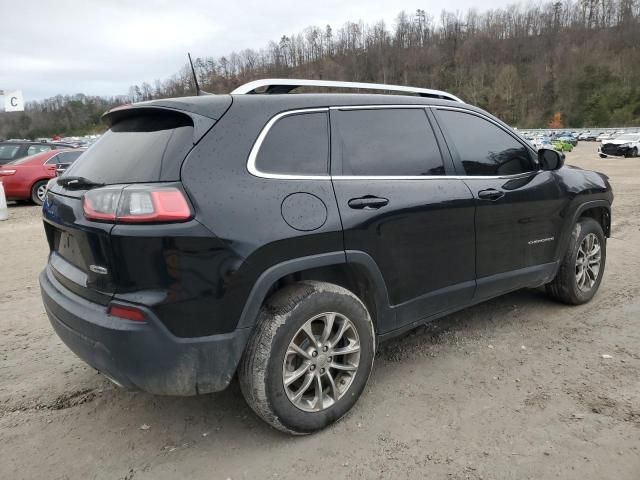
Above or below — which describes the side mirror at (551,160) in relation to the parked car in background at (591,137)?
above

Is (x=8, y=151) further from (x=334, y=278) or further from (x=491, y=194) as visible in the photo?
(x=491, y=194)

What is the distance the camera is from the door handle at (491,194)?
3342mm

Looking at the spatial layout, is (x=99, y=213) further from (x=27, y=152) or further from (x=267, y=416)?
(x=27, y=152)

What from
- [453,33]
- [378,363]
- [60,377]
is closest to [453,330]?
[378,363]

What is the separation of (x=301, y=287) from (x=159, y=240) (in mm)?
765

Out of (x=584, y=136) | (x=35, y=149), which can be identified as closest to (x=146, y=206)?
(x=35, y=149)

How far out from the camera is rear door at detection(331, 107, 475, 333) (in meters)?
2.72

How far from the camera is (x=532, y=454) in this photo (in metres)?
2.40

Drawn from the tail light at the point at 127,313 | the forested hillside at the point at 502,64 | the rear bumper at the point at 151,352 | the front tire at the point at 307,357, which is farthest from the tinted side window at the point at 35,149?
the forested hillside at the point at 502,64

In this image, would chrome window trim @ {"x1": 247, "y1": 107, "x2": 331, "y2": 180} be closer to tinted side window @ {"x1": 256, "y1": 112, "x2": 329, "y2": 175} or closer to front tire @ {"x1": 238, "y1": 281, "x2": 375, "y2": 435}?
tinted side window @ {"x1": 256, "y1": 112, "x2": 329, "y2": 175}

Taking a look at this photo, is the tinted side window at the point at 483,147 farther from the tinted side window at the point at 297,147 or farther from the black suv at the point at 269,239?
the tinted side window at the point at 297,147

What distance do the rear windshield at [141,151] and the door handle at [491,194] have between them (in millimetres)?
1981

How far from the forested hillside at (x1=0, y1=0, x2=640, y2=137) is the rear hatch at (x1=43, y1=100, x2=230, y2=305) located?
266 ft

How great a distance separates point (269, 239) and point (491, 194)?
1803mm
